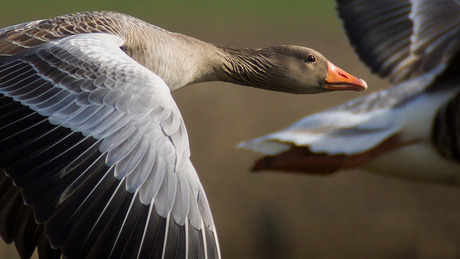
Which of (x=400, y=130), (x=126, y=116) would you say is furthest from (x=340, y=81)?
(x=126, y=116)

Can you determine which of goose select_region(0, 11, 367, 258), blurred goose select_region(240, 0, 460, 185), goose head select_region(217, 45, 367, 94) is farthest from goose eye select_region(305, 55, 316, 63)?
goose select_region(0, 11, 367, 258)

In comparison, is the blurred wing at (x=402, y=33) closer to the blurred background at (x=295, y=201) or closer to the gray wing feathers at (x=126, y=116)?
the gray wing feathers at (x=126, y=116)

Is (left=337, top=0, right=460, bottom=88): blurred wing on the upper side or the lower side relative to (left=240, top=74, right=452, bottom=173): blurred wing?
upper

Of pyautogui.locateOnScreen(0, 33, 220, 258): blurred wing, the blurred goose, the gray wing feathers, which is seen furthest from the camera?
the blurred goose

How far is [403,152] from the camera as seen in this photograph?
2965mm

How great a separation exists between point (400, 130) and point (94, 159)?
1.15 m

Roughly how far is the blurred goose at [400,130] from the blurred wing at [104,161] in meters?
0.42

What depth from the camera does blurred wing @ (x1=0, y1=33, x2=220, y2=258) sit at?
237cm

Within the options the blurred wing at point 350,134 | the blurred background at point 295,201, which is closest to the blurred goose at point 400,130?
the blurred wing at point 350,134

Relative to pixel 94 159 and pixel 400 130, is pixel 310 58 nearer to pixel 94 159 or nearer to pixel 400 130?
pixel 400 130

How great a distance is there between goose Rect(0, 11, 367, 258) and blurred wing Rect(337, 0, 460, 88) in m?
1.08

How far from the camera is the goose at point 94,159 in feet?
7.79

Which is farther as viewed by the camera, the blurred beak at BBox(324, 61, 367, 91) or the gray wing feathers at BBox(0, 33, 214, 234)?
the blurred beak at BBox(324, 61, 367, 91)

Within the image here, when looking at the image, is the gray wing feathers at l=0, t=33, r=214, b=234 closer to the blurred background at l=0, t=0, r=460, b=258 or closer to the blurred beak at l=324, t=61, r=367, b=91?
the blurred beak at l=324, t=61, r=367, b=91
